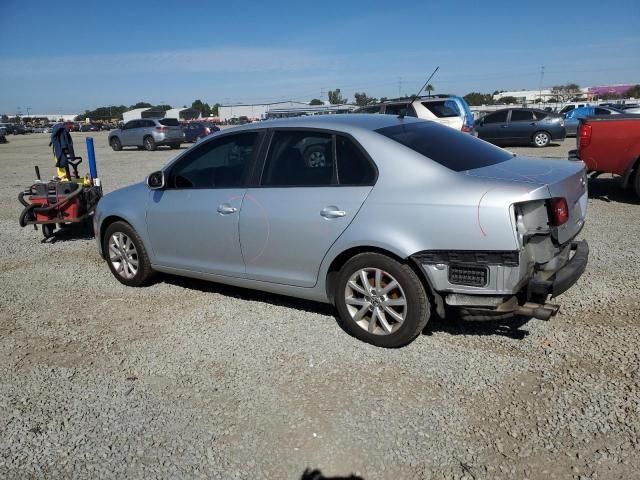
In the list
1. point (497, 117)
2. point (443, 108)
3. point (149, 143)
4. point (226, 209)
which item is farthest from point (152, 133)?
point (226, 209)

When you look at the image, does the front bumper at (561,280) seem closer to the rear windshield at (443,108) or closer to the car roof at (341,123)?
the car roof at (341,123)

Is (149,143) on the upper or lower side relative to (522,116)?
lower

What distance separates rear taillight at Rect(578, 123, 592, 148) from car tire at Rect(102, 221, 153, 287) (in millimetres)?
6932

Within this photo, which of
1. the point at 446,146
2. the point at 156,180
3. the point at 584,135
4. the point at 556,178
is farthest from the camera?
the point at 584,135

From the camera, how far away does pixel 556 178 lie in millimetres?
3525

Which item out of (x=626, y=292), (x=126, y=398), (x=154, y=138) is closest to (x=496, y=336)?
(x=626, y=292)

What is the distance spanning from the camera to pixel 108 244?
5500mm

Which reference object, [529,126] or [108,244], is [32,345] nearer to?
[108,244]

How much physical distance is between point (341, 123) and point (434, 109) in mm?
11305

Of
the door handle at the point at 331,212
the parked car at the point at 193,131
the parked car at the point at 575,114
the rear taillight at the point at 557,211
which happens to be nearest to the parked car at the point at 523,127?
the parked car at the point at 575,114

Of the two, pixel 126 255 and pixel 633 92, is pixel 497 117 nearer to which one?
pixel 126 255

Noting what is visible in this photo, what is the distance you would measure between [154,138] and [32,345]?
2201cm

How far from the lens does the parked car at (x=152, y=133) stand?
24.7 meters

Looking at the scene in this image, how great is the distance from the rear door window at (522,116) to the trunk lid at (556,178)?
55.4 feet
